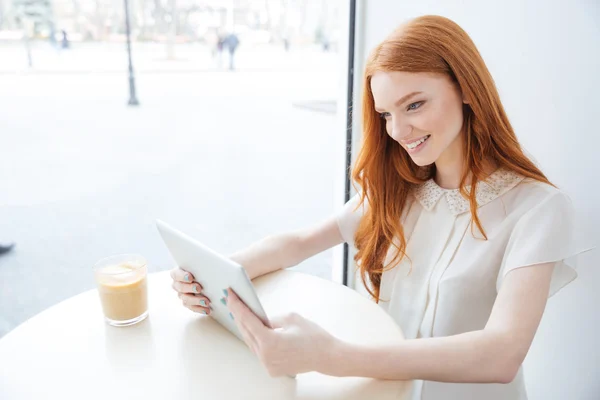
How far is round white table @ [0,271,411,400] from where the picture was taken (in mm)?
780

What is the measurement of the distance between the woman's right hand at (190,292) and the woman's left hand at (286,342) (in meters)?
0.18

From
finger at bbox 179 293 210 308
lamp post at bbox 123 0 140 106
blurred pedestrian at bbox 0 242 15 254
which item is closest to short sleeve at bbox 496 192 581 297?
finger at bbox 179 293 210 308

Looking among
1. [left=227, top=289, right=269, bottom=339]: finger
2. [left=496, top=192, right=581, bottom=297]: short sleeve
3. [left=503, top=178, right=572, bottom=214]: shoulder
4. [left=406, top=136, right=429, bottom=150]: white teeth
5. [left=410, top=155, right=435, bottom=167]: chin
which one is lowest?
[left=227, top=289, right=269, bottom=339]: finger

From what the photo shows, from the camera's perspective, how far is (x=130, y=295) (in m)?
0.93

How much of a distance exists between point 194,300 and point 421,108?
0.56 m

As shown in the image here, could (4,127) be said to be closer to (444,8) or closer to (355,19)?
(355,19)

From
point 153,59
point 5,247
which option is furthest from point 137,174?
point 153,59

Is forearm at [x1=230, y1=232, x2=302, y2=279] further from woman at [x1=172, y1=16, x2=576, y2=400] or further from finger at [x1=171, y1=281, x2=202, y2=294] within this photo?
finger at [x1=171, y1=281, x2=202, y2=294]

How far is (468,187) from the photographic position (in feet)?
3.43

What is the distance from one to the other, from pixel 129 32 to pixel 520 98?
4.25 m

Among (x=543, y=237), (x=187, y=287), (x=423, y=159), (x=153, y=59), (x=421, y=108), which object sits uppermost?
(x=421, y=108)

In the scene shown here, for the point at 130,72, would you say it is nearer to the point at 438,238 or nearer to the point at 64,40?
the point at 64,40

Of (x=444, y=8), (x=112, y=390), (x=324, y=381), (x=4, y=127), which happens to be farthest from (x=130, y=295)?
(x=4, y=127)

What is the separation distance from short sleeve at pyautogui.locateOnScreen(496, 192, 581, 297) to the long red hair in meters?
0.07
